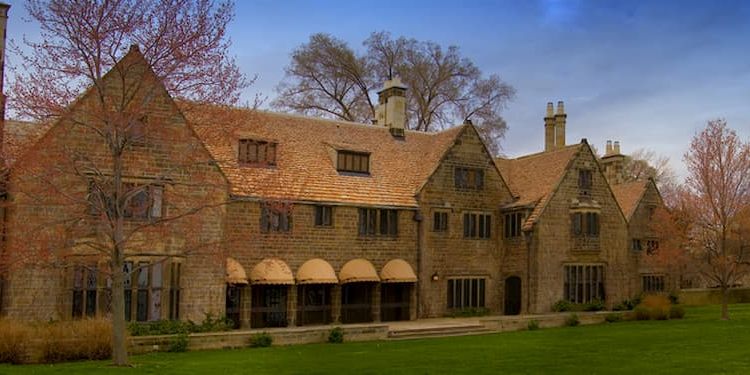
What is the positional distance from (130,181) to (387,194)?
12.1 m

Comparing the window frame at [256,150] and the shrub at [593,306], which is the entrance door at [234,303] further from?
the shrub at [593,306]

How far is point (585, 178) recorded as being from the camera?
3794cm

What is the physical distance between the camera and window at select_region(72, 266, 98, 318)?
2545 cm

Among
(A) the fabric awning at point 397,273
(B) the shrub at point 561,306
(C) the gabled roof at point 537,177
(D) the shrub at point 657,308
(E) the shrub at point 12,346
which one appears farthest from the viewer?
(C) the gabled roof at point 537,177

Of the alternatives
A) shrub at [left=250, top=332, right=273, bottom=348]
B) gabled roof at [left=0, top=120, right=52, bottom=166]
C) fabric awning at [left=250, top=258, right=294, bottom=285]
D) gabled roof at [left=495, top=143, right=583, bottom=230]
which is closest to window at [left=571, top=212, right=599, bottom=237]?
gabled roof at [left=495, top=143, right=583, bottom=230]

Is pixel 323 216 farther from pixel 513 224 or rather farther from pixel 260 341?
pixel 513 224

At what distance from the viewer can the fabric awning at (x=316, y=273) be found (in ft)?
100

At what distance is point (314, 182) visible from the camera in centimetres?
3219

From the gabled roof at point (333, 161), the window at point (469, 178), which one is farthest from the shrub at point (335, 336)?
→ the window at point (469, 178)

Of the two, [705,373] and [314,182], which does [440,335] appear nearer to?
[314,182]

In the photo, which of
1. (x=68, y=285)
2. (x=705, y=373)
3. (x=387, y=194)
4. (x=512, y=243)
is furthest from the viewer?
(x=512, y=243)

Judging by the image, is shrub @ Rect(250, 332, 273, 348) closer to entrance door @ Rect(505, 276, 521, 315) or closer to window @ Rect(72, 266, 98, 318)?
window @ Rect(72, 266, 98, 318)

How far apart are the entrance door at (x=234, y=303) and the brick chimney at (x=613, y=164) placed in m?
29.4

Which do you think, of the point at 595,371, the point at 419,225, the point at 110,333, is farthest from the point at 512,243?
the point at 110,333
